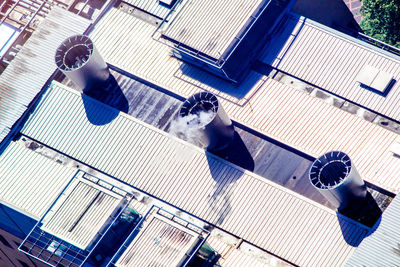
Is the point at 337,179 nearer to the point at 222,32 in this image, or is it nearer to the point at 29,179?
the point at 222,32

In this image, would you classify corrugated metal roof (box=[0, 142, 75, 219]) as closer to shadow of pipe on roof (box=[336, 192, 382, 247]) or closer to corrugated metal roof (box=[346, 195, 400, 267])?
shadow of pipe on roof (box=[336, 192, 382, 247])

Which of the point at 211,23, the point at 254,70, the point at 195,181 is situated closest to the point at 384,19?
the point at 254,70

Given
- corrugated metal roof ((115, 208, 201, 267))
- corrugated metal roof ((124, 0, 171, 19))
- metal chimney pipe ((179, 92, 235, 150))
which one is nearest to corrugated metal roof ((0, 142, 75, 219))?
corrugated metal roof ((115, 208, 201, 267))

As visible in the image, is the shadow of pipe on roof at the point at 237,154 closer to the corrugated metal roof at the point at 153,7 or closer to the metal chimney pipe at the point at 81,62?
the metal chimney pipe at the point at 81,62

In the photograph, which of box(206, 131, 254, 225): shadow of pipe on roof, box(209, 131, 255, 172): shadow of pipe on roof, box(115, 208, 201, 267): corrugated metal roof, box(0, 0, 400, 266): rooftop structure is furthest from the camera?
box(209, 131, 255, 172): shadow of pipe on roof

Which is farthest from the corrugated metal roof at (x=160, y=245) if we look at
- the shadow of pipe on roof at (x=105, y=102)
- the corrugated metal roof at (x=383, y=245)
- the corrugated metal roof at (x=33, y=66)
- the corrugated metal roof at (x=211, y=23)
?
the corrugated metal roof at (x=33, y=66)
